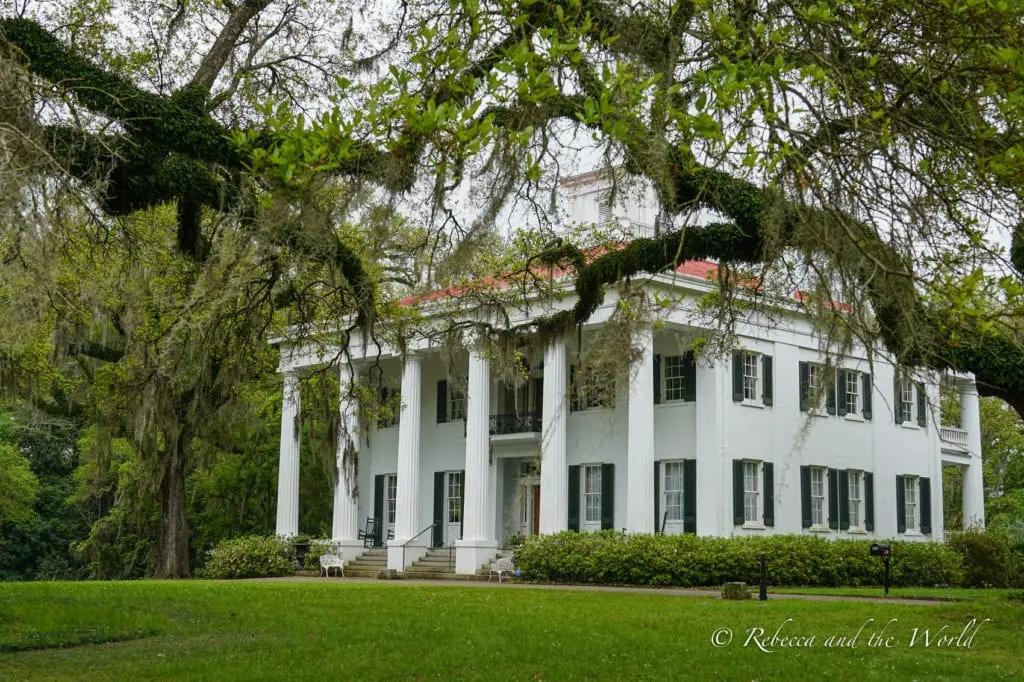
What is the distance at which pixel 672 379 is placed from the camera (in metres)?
25.8

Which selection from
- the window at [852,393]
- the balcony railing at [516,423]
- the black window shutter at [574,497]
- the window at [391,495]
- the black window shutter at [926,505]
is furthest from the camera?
the window at [391,495]

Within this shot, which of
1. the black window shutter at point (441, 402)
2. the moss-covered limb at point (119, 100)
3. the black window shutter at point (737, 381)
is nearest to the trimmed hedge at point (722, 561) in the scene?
the black window shutter at point (737, 381)

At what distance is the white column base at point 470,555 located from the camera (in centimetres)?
2519

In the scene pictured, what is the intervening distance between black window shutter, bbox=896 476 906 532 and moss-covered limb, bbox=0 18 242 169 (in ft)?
74.1

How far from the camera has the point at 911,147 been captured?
324 inches

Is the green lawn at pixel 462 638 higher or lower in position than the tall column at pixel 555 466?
lower

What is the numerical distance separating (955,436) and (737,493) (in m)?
10.4

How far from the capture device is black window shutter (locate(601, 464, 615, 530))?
82.8 ft

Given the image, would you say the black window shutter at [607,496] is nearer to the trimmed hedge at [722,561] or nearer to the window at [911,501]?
the trimmed hedge at [722,561]

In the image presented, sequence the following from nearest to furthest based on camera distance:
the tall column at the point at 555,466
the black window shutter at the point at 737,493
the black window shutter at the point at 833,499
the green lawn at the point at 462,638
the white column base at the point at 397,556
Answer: the green lawn at the point at 462,638 → the black window shutter at the point at 737,493 → the tall column at the point at 555,466 → the black window shutter at the point at 833,499 → the white column base at the point at 397,556

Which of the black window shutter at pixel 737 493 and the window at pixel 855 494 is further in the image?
the window at pixel 855 494

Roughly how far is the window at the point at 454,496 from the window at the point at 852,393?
10050 mm

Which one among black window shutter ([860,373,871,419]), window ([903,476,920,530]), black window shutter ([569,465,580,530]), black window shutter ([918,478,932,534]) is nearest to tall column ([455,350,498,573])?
black window shutter ([569,465,580,530])

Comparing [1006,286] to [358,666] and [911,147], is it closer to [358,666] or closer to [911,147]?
[911,147]
